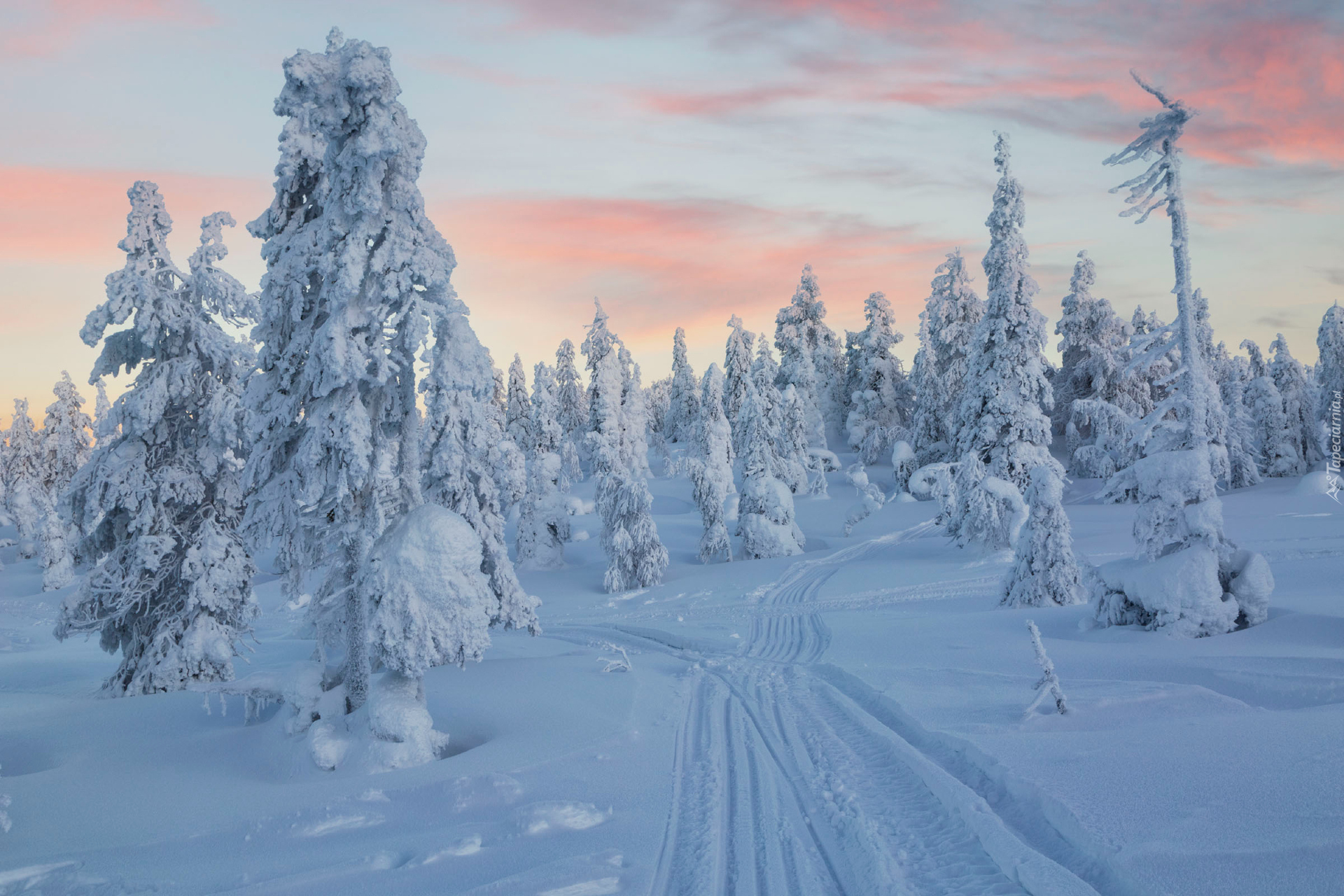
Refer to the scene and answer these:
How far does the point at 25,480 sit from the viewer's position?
59.5 metres

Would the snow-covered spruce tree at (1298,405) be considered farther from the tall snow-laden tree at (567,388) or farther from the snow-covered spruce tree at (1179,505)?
the tall snow-laden tree at (567,388)

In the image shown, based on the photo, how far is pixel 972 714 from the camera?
33.5 feet

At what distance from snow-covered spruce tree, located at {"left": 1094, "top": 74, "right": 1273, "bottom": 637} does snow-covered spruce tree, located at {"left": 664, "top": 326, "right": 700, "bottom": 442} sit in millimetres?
53308

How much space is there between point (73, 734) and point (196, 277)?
9.57 m

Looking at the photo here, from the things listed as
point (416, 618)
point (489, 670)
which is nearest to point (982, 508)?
point (489, 670)

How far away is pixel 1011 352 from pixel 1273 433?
23433mm

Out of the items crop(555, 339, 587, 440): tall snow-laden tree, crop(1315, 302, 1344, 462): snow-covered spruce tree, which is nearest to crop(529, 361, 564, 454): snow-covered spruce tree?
crop(555, 339, 587, 440): tall snow-laden tree

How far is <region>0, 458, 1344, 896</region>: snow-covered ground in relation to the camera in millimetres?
6289

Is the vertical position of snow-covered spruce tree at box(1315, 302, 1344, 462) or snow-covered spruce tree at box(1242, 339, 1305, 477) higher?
snow-covered spruce tree at box(1315, 302, 1344, 462)

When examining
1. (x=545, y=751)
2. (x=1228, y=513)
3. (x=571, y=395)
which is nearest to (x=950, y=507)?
(x=1228, y=513)

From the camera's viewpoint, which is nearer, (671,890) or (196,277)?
(671,890)

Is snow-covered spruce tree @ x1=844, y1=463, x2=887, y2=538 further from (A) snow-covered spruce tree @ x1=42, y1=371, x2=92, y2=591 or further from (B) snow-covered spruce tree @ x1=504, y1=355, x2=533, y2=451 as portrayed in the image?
(A) snow-covered spruce tree @ x1=42, y1=371, x2=92, y2=591

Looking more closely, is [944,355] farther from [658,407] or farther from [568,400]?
[658,407]

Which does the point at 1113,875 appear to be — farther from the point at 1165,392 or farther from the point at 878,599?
the point at 1165,392
